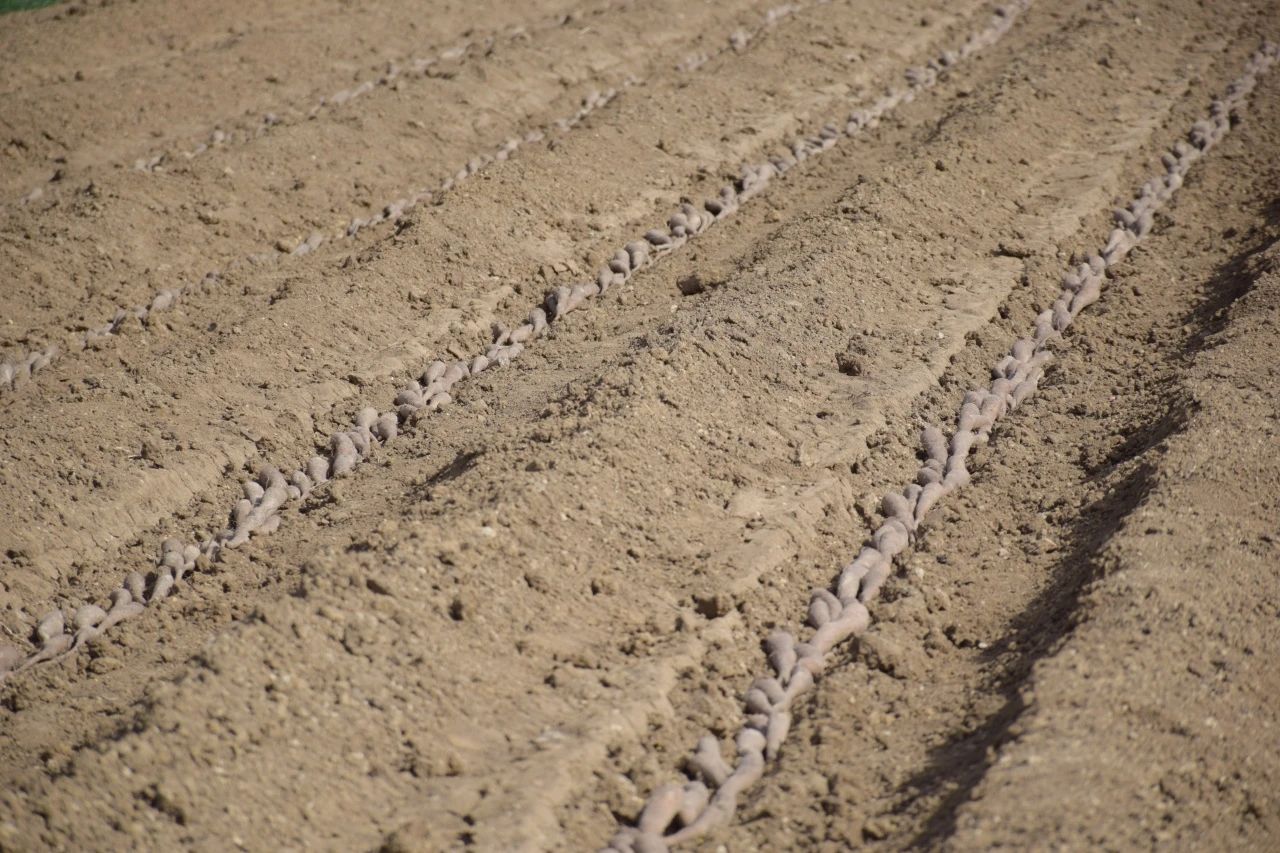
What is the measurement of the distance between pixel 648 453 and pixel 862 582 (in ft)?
2.95

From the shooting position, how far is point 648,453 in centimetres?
441

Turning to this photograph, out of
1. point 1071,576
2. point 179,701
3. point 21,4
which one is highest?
point 21,4

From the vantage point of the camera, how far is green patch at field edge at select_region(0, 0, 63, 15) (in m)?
10.8

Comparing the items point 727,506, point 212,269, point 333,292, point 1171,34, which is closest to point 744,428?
point 727,506

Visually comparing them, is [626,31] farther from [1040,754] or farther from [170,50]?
[1040,754]

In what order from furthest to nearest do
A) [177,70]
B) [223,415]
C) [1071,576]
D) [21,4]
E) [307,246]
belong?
[21,4] < [177,70] < [307,246] < [223,415] < [1071,576]

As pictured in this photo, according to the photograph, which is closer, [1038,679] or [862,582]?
[1038,679]

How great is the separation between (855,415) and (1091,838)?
7.22ft

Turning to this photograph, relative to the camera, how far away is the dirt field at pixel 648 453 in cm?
329

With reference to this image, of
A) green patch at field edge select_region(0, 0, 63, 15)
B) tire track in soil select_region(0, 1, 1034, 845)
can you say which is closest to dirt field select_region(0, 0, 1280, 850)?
tire track in soil select_region(0, 1, 1034, 845)

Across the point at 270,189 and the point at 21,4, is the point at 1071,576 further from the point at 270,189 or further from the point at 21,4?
the point at 21,4

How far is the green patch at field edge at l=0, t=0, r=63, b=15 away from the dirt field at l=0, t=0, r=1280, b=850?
2625 millimetres

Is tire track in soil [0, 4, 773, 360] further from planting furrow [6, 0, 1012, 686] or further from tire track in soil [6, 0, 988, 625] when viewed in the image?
planting furrow [6, 0, 1012, 686]

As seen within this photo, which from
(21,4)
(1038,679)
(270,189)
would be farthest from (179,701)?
(21,4)
